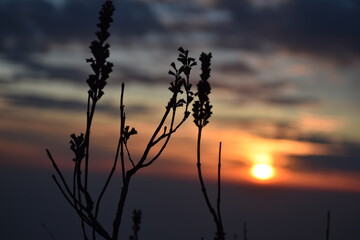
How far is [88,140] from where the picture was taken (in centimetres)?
298

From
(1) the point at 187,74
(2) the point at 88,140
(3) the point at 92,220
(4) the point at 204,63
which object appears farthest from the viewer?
(1) the point at 187,74

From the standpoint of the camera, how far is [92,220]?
2689 millimetres

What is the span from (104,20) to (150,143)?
1004 mm

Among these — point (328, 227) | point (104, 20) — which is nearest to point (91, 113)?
point (104, 20)

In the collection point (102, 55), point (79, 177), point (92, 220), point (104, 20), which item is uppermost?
point (104, 20)

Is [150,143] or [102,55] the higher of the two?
[102,55]

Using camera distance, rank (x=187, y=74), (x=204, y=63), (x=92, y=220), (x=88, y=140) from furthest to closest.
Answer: (x=187, y=74), (x=204, y=63), (x=88, y=140), (x=92, y=220)

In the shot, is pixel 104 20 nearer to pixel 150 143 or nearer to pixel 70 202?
pixel 150 143

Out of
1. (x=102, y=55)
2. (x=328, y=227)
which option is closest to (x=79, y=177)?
(x=102, y=55)

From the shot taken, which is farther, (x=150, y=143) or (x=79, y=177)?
(x=150, y=143)

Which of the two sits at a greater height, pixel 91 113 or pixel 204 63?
pixel 204 63

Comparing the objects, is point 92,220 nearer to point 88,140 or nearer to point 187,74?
point 88,140

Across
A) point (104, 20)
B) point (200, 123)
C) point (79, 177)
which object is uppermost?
point (104, 20)

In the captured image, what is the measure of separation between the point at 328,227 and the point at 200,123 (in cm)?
123
